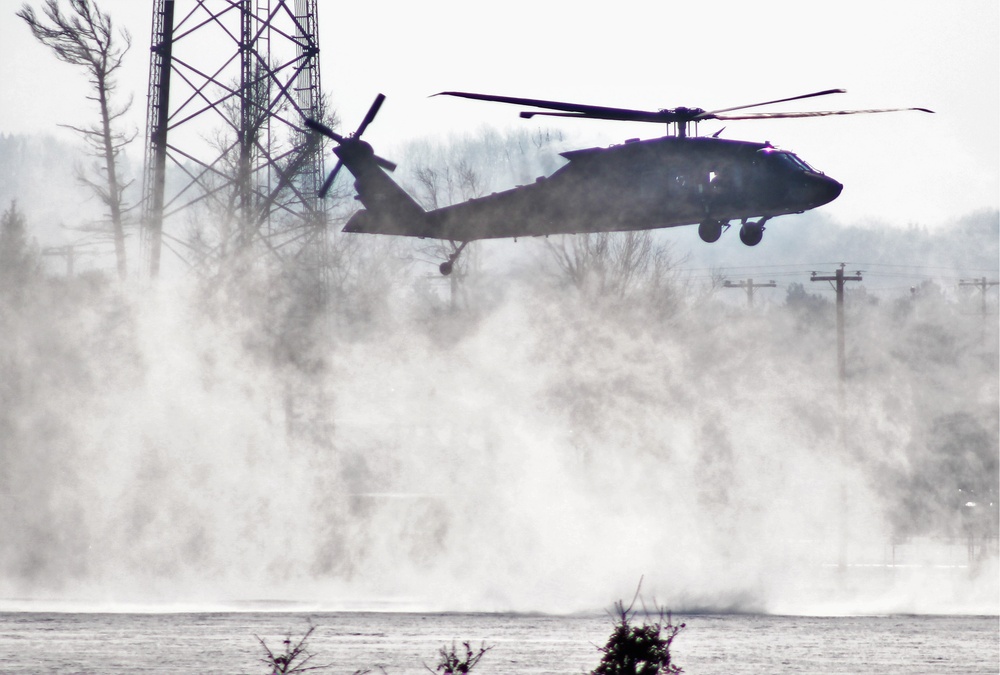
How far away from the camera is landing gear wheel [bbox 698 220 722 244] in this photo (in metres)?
18.2

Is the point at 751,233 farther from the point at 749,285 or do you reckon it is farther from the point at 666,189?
the point at 749,285

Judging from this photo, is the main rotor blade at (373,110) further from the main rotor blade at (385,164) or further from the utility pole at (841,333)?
the utility pole at (841,333)

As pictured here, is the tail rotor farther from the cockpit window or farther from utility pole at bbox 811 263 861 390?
utility pole at bbox 811 263 861 390

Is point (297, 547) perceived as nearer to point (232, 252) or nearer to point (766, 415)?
point (232, 252)

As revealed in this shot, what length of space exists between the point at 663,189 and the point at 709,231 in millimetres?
984

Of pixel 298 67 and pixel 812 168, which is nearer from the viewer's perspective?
pixel 812 168

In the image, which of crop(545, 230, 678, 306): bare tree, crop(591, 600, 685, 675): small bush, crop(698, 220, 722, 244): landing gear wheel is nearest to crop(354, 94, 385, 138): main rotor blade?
crop(698, 220, 722, 244): landing gear wheel

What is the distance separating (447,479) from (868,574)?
43.4ft

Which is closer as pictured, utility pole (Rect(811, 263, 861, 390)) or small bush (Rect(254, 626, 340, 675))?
small bush (Rect(254, 626, 340, 675))

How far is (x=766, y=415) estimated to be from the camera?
38.5 metres

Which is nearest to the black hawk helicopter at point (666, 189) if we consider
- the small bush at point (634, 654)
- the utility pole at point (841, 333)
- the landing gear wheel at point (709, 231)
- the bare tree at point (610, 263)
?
the landing gear wheel at point (709, 231)

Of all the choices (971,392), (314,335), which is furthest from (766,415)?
(314,335)

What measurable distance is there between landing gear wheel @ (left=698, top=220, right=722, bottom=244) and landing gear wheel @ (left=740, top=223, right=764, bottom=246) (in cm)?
40

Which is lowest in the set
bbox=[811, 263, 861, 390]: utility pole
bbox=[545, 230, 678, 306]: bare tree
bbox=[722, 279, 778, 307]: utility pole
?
bbox=[811, 263, 861, 390]: utility pole
